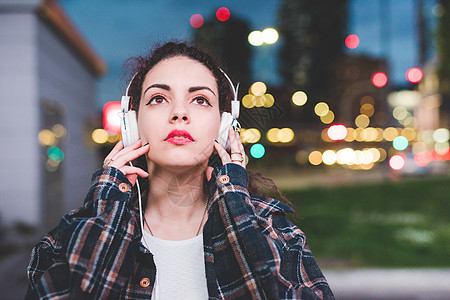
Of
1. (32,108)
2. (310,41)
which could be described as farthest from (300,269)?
(310,41)

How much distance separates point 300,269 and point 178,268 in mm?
471

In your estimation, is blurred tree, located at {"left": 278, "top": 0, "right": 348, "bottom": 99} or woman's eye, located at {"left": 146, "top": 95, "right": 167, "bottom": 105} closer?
woman's eye, located at {"left": 146, "top": 95, "right": 167, "bottom": 105}

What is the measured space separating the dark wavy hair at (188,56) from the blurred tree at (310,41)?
36186 mm

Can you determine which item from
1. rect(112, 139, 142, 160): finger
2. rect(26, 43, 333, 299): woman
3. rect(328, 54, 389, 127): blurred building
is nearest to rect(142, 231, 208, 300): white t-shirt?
rect(26, 43, 333, 299): woman

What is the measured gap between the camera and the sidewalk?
14.7 ft

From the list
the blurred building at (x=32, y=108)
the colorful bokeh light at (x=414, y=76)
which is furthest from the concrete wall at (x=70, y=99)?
the colorful bokeh light at (x=414, y=76)

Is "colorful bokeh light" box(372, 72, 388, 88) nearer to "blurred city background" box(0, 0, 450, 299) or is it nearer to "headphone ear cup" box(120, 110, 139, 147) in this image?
"blurred city background" box(0, 0, 450, 299)

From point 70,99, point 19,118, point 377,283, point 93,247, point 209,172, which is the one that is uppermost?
point 70,99

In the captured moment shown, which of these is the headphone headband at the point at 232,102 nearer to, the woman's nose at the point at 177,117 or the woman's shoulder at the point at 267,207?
the woman's nose at the point at 177,117

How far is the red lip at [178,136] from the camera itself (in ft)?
4.93

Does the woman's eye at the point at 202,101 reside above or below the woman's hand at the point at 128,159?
above

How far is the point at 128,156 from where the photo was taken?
1.56 metres

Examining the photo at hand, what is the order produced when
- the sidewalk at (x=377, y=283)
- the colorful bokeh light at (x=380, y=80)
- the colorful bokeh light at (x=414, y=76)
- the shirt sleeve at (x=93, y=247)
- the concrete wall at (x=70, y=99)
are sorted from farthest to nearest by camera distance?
the colorful bokeh light at (x=414, y=76)
the colorful bokeh light at (x=380, y=80)
the concrete wall at (x=70, y=99)
the sidewalk at (x=377, y=283)
the shirt sleeve at (x=93, y=247)

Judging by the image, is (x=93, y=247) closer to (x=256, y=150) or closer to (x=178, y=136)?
(x=178, y=136)
